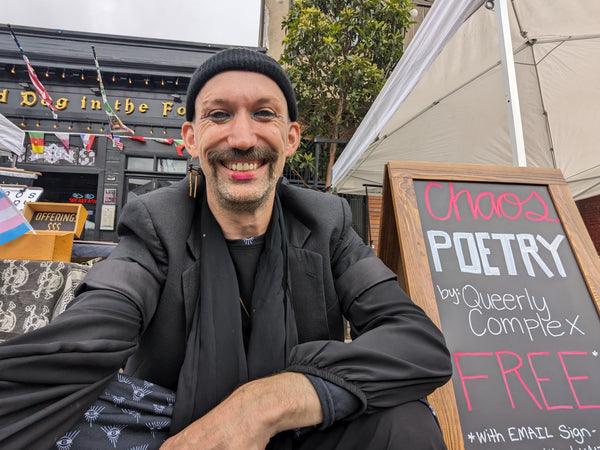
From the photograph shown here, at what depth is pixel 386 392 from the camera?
3.18ft

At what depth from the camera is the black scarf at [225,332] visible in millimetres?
1079

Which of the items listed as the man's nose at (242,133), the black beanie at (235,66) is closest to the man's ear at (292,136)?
the black beanie at (235,66)

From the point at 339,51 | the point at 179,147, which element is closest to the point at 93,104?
the point at 179,147

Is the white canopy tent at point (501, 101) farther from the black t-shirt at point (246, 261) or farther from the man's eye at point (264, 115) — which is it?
the black t-shirt at point (246, 261)

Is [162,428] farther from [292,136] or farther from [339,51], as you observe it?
[339,51]

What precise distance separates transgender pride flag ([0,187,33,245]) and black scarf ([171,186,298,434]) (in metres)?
2.07

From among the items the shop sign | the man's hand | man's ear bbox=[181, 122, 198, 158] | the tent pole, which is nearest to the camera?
the man's hand

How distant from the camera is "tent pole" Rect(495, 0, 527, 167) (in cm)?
211

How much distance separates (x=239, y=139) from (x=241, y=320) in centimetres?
73

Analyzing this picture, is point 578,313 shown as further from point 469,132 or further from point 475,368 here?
point 469,132

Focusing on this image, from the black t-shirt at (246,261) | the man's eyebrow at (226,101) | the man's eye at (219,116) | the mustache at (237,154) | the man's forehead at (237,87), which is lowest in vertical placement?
the black t-shirt at (246,261)

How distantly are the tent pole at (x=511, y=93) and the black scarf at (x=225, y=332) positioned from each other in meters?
1.79

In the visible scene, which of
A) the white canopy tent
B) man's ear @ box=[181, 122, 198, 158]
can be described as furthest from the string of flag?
man's ear @ box=[181, 122, 198, 158]

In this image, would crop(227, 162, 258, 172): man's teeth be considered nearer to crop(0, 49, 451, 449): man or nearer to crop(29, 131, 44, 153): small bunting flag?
crop(0, 49, 451, 449): man
